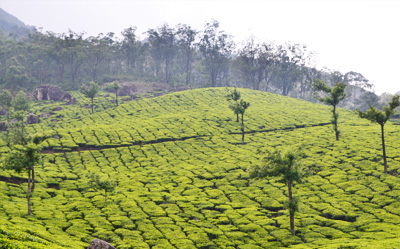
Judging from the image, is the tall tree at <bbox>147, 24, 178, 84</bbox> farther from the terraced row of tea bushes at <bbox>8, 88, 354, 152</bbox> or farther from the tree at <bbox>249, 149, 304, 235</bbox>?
the tree at <bbox>249, 149, 304, 235</bbox>

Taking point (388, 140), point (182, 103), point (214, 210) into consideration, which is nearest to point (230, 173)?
point (214, 210)

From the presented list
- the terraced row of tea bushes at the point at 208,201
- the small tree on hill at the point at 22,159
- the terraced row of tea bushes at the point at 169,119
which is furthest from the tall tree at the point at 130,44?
the small tree on hill at the point at 22,159

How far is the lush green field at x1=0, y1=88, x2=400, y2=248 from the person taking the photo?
36812mm

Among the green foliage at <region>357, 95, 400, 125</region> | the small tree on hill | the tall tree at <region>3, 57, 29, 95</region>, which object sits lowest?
the small tree on hill

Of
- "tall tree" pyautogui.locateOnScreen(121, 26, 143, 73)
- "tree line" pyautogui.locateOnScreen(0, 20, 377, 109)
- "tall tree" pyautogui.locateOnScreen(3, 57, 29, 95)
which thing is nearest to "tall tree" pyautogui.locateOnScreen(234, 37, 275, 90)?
"tree line" pyautogui.locateOnScreen(0, 20, 377, 109)

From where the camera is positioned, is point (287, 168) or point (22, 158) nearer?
point (287, 168)

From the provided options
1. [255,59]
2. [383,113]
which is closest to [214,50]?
[255,59]

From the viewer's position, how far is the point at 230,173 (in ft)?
187

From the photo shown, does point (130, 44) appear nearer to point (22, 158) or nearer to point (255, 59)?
point (255, 59)

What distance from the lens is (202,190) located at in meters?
51.5

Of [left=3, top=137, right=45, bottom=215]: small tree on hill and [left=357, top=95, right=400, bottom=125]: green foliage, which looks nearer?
[left=3, top=137, right=45, bottom=215]: small tree on hill

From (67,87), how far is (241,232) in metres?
113

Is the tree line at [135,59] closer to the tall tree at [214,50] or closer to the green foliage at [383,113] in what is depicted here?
the tall tree at [214,50]

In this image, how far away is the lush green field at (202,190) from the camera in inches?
1449
